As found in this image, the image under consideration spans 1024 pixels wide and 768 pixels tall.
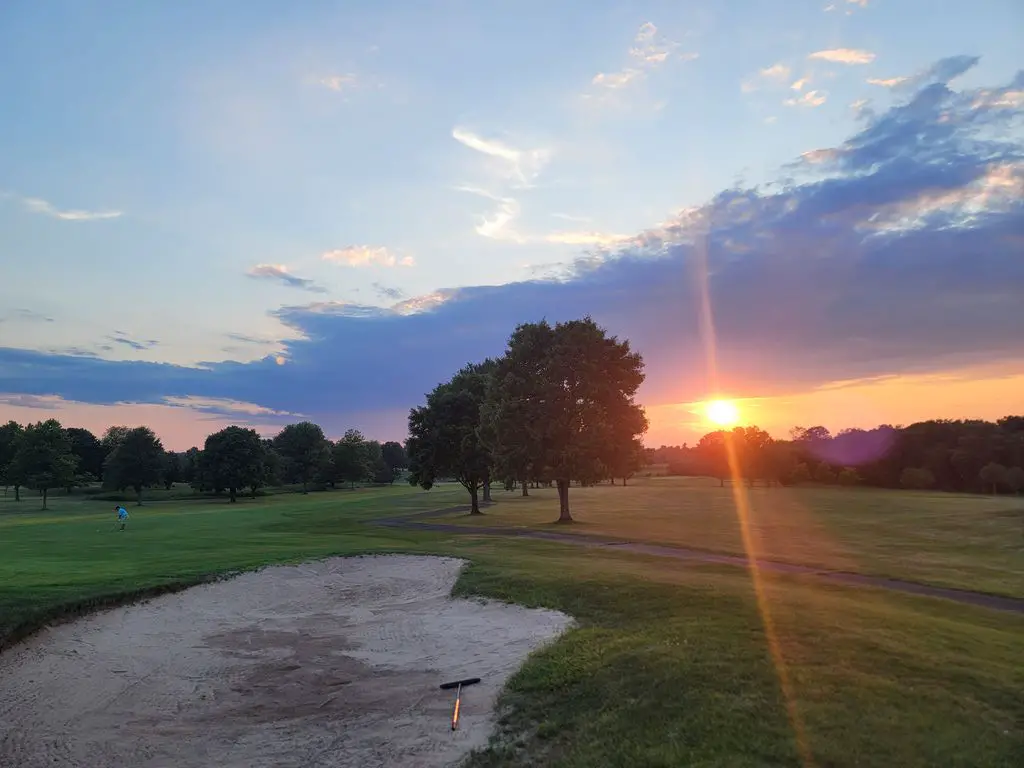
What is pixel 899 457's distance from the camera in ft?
316

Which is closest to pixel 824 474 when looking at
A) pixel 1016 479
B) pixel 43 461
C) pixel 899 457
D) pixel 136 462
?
pixel 899 457

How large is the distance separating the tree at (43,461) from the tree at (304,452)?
41.3 m

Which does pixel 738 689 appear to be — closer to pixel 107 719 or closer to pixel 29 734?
pixel 107 719

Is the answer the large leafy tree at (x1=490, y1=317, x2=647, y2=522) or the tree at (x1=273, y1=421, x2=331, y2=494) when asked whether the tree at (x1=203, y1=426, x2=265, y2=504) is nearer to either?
the tree at (x1=273, y1=421, x2=331, y2=494)

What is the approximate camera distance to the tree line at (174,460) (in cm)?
8488

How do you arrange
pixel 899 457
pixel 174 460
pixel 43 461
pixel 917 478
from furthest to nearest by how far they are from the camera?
pixel 174 460 → pixel 899 457 → pixel 917 478 → pixel 43 461

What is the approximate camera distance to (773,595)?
16.8m

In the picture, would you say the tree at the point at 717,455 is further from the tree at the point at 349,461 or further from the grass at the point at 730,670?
the grass at the point at 730,670

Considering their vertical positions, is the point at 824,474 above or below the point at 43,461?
below

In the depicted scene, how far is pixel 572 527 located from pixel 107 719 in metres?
32.5

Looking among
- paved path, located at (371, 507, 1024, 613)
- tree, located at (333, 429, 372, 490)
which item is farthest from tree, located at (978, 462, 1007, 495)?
tree, located at (333, 429, 372, 490)

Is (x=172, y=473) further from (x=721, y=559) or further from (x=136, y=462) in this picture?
(x=721, y=559)

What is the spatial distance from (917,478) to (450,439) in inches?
2919

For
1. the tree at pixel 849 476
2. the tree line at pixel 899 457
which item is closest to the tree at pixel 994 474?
the tree line at pixel 899 457
